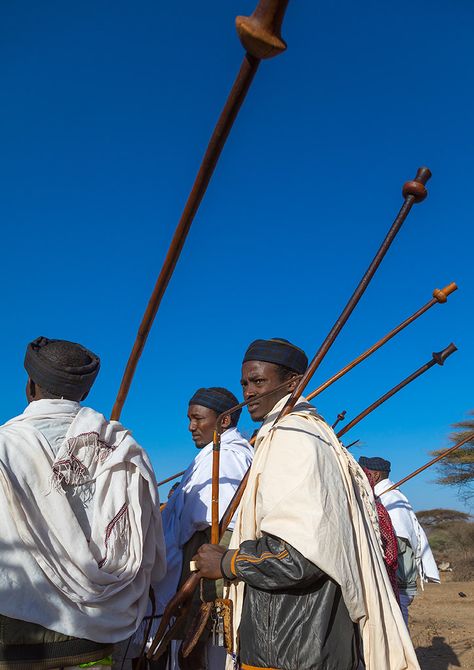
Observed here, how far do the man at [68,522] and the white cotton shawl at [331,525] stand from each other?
1.68ft

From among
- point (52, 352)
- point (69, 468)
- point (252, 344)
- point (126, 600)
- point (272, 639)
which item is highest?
point (252, 344)

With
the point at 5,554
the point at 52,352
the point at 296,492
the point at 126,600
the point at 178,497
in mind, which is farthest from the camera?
the point at 178,497

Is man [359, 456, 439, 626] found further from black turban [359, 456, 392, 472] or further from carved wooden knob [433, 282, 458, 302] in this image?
carved wooden knob [433, 282, 458, 302]

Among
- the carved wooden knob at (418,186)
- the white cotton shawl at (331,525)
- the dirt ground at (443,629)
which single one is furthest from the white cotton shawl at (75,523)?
the dirt ground at (443,629)

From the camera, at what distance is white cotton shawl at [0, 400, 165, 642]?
242 cm

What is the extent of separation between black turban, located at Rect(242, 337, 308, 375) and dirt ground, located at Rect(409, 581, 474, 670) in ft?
19.9

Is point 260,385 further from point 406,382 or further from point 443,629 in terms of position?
point 443,629

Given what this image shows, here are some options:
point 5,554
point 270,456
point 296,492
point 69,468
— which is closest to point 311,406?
point 270,456

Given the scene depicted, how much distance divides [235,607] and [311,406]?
99 cm

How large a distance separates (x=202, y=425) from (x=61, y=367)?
7.14 ft

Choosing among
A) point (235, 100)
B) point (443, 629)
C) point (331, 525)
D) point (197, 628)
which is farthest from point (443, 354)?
point (443, 629)

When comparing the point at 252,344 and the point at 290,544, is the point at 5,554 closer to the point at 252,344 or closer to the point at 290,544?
the point at 290,544

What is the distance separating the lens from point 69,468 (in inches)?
103

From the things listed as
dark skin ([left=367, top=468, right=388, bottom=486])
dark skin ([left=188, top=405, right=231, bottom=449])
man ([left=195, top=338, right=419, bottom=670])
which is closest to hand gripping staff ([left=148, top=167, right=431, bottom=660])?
man ([left=195, top=338, right=419, bottom=670])
